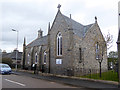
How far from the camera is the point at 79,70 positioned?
67.3ft

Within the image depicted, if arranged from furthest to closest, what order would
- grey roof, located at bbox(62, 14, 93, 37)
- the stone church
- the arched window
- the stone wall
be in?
the arched window < grey roof, located at bbox(62, 14, 93, 37) < the stone wall < the stone church


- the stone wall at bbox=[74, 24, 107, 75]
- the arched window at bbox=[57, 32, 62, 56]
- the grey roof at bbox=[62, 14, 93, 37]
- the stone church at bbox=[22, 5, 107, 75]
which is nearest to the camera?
the stone church at bbox=[22, 5, 107, 75]

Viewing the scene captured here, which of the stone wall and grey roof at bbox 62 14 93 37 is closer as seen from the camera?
the stone wall

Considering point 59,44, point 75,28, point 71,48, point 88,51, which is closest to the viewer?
point 71,48

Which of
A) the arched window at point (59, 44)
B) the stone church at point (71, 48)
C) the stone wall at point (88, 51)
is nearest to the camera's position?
the stone church at point (71, 48)

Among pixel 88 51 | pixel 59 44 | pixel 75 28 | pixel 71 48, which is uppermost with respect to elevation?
pixel 75 28

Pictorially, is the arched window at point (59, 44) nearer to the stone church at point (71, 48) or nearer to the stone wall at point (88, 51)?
the stone church at point (71, 48)

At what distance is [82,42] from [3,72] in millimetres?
13465

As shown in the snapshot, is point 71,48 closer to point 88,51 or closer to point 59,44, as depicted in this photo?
point 59,44

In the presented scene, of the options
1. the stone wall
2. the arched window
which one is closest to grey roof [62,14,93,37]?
the stone wall

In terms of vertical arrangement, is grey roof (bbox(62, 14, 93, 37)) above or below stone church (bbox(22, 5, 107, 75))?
above

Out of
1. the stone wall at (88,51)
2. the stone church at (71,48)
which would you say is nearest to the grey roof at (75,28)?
the stone church at (71,48)

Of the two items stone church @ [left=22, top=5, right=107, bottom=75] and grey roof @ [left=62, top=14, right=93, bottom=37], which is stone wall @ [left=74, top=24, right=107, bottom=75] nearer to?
stone church @ [left=22, top=5, right=107, bottom=75]

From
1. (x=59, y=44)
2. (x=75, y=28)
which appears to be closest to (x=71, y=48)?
(x=59, y=44)
